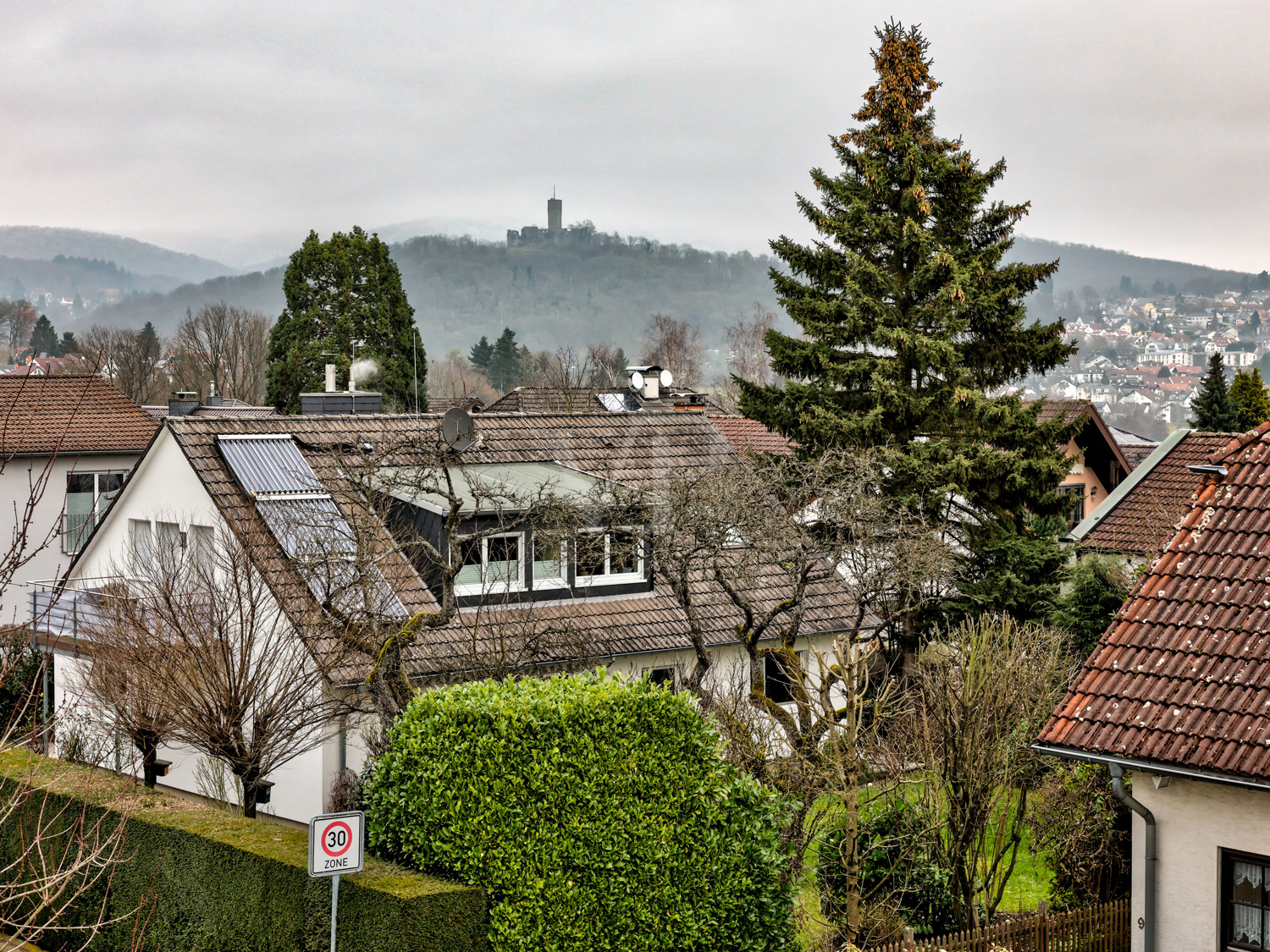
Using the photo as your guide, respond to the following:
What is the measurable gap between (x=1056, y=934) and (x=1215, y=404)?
36.2 meters

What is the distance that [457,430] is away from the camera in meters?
20.6

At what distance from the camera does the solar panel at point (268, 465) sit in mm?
19484

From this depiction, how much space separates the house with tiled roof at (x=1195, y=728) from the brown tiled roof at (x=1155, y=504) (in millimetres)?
13232

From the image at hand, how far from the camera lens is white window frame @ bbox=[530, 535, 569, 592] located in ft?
65.0

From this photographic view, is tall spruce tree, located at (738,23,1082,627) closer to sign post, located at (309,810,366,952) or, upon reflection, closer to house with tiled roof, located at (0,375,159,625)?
sign post, located at (309,810,366,952)

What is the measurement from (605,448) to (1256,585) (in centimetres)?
1428

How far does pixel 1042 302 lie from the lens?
552 feet

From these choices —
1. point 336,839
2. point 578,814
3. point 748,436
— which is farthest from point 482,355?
point 336,839

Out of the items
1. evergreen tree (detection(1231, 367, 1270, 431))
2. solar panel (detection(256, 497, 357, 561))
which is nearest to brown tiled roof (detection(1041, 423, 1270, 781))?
solar panel (detection(256, 497, 357, 561))

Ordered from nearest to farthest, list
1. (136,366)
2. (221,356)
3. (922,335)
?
(922,335) < (136,366) < (221,356)

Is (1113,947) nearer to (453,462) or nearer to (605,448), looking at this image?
(453,462)

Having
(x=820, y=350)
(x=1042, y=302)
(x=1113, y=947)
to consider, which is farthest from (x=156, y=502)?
(x=1042, y=302)

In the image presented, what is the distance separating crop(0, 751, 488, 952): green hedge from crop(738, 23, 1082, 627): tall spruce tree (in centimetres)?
1633

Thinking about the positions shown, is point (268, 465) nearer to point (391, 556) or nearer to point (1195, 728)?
point (391, 556)
